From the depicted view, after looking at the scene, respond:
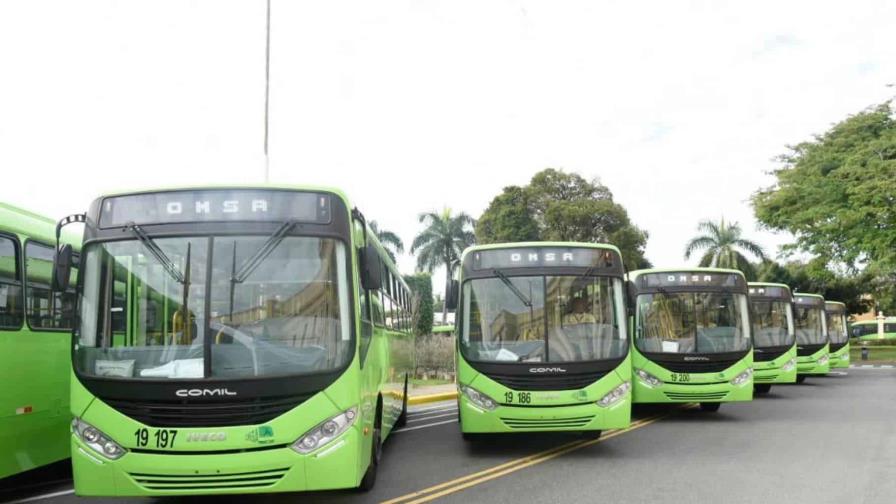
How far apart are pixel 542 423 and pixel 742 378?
553 centimetres

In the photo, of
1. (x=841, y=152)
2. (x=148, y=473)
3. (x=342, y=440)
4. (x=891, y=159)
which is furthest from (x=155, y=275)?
(x=841, y=152)

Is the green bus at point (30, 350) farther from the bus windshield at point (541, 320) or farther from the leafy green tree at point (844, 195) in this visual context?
the leafy green tree at point (844, 195)

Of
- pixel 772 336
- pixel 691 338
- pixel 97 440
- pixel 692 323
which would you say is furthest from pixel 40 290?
pixel 772 336

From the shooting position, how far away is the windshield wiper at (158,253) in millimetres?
6574

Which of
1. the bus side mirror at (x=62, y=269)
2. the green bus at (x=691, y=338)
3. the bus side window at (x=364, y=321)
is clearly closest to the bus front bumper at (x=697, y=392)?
the green bus at (x=691, y=338)

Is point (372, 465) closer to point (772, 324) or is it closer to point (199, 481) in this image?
point (199, 481)

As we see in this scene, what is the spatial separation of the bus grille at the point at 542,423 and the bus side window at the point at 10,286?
5.32 meters

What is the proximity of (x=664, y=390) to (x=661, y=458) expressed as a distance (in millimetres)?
3758

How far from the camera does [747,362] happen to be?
14109 millimetres

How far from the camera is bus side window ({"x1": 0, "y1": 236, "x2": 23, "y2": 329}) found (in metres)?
7.80

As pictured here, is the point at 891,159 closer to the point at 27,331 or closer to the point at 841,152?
the point at 841,152

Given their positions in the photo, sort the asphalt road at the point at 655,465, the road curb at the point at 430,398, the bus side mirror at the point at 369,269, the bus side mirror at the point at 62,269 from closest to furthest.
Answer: the bus side mirror at the point at 62,269
the bus side mirror at the point at 369,269
the asphalt road at the point at 655,465
the road curb at the point at 430,398

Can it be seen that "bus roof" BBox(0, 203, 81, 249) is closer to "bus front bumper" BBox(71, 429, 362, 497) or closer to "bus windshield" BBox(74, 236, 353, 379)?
"bus windshield" BBox(74, 236, 353, 379)

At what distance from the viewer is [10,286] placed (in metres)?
7.94
